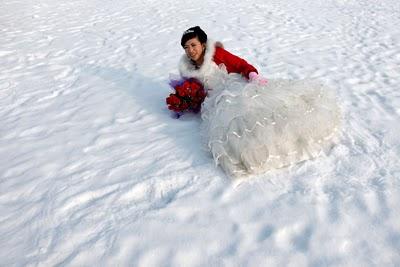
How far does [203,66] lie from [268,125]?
1.04 meters

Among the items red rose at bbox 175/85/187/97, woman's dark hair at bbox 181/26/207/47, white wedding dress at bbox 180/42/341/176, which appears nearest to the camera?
white wedding dress at bbox 180/42/341/176

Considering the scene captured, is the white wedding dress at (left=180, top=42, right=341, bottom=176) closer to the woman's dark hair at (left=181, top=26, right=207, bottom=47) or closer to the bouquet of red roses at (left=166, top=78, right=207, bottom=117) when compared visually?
the bouquet of red roses at (left=166, top=78, right=207, bottom=117)

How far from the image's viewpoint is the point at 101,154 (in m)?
2.91

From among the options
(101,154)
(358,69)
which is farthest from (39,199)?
(358,69)

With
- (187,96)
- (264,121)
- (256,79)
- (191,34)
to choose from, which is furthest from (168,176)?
(191,34)

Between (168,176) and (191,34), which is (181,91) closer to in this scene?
(191,34)

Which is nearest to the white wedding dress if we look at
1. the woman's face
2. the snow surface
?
the snow surface

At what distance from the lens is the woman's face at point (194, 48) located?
122 inches

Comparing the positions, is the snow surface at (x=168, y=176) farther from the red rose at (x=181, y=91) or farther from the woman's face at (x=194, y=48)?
the woman's face at (x=194, y=48)

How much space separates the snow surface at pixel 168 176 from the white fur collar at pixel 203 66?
42 cm

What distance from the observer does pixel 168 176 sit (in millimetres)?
2529

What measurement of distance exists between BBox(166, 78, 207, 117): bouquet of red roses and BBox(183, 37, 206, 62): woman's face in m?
0.23

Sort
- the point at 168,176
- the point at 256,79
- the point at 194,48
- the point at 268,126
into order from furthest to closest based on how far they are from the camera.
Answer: the point at 194,48, the point at 256,79, the point at 168,176, the point at 268,126

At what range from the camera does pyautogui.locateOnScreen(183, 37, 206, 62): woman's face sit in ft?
10.1
